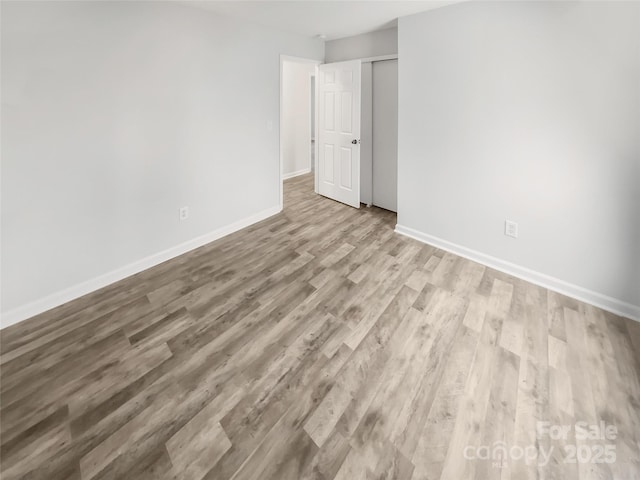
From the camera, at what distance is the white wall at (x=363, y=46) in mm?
4047

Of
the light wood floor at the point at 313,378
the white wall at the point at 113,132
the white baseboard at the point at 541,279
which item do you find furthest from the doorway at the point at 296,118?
the light wood floor at the point at 313,378

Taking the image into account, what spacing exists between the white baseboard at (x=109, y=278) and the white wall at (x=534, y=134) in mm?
2417

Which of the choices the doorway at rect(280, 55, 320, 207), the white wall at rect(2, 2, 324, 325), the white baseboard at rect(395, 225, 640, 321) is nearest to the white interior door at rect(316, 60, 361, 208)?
the white wall at rect(2, 2, 324, 325)

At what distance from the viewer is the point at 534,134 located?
2.69 m

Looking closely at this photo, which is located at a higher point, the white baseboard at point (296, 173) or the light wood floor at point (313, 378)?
the white baseboard at point (296, 173)

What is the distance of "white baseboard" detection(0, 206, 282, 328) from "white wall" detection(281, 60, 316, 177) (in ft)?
10.2

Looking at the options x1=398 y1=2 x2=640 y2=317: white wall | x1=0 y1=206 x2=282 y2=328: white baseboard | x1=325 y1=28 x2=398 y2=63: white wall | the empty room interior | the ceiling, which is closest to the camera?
the empty room interior

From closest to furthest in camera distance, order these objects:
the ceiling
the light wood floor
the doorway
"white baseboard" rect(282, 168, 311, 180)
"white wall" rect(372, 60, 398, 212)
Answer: the light wood floor < the ceiling < "white wall" rect(372, 60, 398, 212) < the doorway < "white baseboard" rect(282, 168, 311, 180)

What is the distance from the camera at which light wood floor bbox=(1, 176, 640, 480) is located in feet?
4.71

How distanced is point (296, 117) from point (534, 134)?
5.13m

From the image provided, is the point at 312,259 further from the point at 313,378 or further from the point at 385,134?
the point at 385,134

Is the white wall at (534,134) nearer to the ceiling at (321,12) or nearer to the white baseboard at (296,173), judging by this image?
the ceiling at (321,12)

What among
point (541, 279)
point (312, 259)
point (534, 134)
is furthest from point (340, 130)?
point (541, 279)

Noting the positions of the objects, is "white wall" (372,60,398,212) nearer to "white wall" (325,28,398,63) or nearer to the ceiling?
"white wall" (325,28,398,63)
